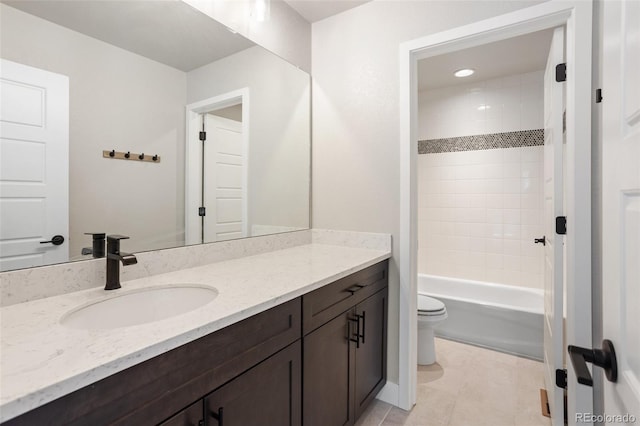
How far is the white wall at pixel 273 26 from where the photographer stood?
165 centimetres

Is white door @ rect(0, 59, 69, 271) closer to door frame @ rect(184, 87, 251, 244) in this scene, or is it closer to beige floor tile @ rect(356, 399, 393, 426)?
door frame @ rect(184, 87, 251, 244)

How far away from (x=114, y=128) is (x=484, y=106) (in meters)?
3.26

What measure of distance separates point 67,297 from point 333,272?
96cm

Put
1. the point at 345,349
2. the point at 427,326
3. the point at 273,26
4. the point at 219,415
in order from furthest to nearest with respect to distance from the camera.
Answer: the point at 427,326
the point at 273,26
the point at 345,349
the point at 219,415

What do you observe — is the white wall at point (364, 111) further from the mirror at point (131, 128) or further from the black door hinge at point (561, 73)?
the black door hinge at point (561, 73)

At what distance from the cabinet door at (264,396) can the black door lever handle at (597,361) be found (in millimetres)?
827

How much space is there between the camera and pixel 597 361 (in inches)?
23.5

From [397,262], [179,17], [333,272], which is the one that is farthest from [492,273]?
[179,17]

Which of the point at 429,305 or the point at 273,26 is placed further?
the point at 429,305

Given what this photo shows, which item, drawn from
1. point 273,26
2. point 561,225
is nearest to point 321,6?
point 273,26

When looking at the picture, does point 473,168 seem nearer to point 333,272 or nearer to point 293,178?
point 293,178

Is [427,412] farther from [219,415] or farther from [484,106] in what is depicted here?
[484,106]

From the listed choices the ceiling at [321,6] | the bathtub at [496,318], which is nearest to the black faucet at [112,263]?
the ceiling at [321,6]

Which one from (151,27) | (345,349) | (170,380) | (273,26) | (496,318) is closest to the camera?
(170,380)
